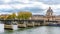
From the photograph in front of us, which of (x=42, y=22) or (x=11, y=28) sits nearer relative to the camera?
(x=11, y=28)

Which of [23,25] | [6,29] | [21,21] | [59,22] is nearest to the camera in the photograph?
[6,29]

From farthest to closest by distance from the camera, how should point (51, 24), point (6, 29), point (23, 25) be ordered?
1. point (51, 24)
2. point (23, 25)
3. point (6, 29)

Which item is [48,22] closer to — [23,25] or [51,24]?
[51,24]

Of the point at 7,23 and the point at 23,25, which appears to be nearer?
the point at 7,23

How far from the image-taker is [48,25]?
475 inches

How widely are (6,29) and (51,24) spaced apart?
4191mm

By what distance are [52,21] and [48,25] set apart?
1.27 ft

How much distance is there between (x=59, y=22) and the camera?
37.4 ft

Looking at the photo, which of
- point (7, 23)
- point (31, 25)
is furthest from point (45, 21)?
point (7, 23)

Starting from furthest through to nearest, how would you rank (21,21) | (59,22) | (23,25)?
(59,22), (23,25), (21,21)

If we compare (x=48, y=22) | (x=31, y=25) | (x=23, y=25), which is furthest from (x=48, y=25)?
(x=23, y=25)

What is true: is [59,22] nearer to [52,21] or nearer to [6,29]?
[52,21]

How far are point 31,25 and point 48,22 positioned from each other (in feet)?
3.69

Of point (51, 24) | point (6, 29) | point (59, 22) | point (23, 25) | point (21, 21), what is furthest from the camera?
point (51, 24)
